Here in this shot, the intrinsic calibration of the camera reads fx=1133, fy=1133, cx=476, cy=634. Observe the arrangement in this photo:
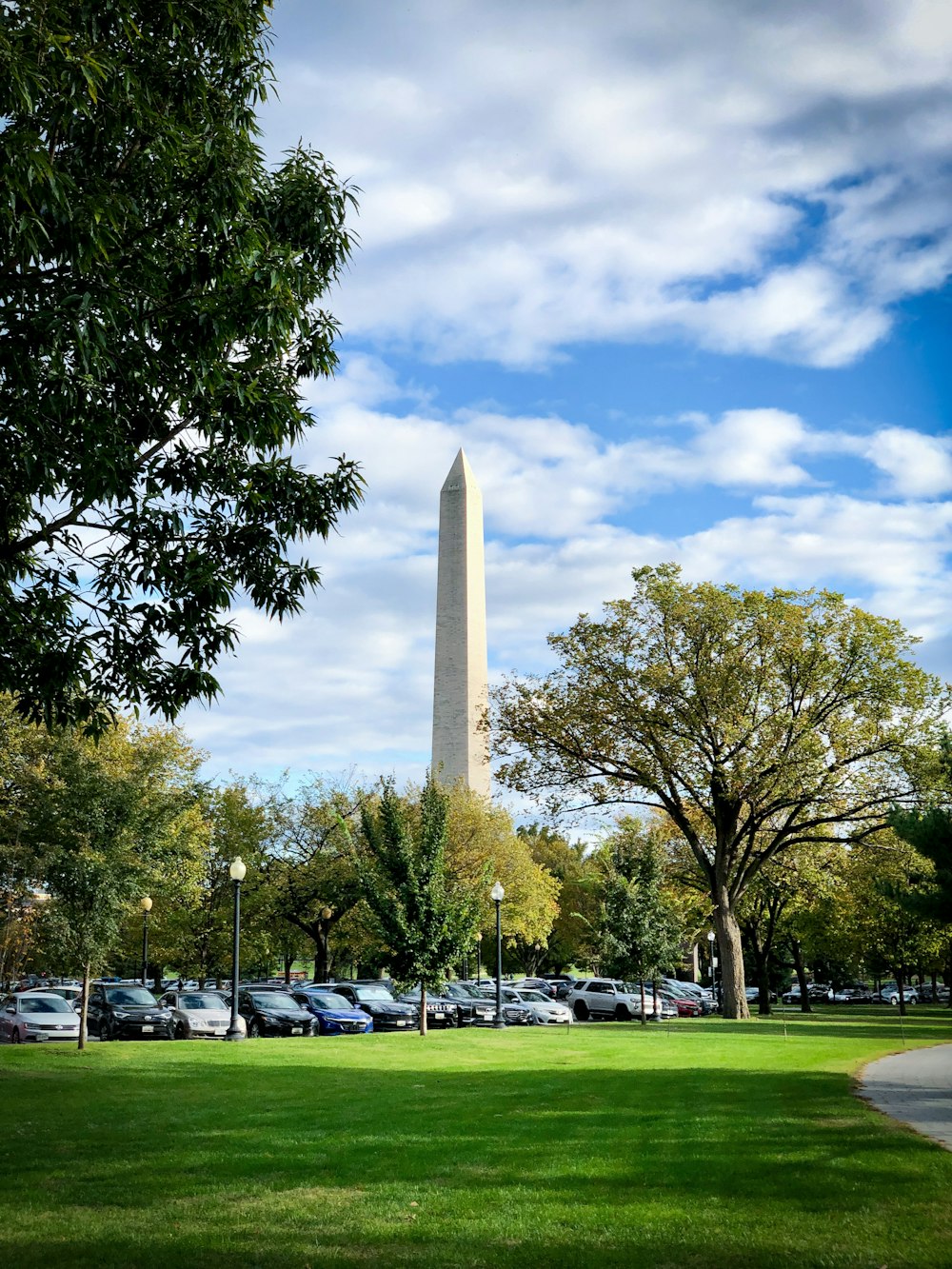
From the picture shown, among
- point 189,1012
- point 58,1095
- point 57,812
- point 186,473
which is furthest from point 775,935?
point 186,473

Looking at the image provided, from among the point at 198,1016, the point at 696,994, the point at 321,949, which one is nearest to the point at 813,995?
the point at 696,994

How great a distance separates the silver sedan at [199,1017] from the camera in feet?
99.0

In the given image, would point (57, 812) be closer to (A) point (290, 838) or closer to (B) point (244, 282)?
(B) point (244, 282)

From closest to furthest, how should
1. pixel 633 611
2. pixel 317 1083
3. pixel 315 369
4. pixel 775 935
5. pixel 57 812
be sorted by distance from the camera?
pixel 315 369 < pixel 317 1083 < pixel 57 812 < pixel 633 611 < pixel 775 935

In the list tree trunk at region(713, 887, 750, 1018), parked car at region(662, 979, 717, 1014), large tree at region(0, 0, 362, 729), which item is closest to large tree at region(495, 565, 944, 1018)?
tree trunk at region(713, 887, 750, 1018)

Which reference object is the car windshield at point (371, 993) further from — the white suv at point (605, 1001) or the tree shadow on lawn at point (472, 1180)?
the tree shadow on lawn at point (472, 1180)

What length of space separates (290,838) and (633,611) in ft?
84.1

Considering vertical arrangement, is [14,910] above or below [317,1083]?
above

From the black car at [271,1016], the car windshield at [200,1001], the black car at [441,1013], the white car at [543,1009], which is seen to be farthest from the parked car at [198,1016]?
the white car at [543,1009]

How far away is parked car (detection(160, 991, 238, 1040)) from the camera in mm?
30172

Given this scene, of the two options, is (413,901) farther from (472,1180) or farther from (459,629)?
(459,629)

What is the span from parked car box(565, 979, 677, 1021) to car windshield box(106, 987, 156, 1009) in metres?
20.5

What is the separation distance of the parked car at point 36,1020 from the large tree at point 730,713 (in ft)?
50.3

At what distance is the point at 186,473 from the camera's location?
38.0 ft
